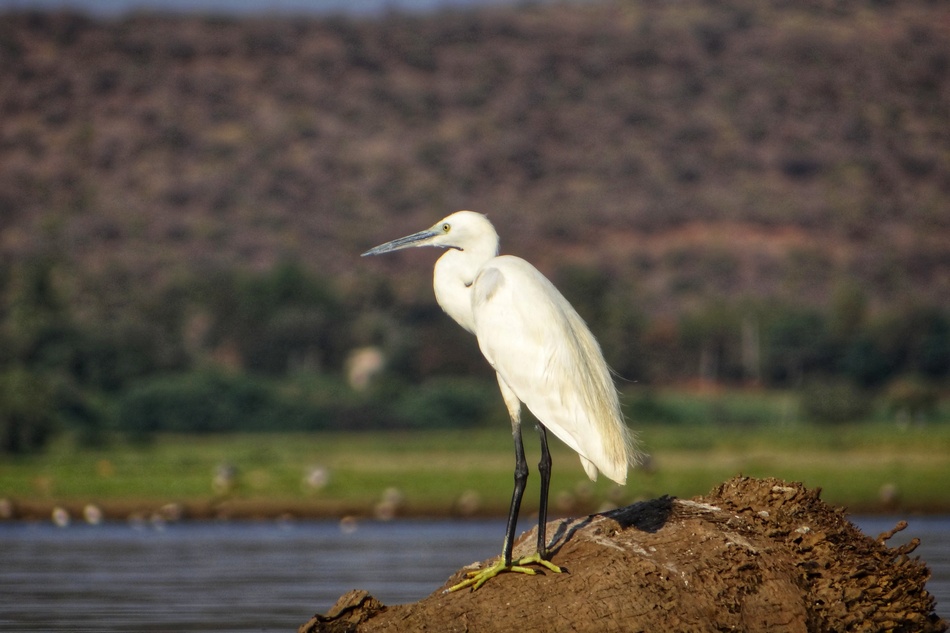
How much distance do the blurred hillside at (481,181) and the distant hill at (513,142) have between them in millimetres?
217

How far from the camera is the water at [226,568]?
1549cm

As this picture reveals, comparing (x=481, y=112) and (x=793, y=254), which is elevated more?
(x=481, y=112)

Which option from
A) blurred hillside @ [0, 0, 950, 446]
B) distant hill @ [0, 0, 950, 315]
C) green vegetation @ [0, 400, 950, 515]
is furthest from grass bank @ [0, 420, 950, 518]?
distant hill @ [0, 0, 950, 315]

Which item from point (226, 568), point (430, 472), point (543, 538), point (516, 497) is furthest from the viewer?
point (430, 472)

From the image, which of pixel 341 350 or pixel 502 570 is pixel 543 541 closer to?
pixel 502 570

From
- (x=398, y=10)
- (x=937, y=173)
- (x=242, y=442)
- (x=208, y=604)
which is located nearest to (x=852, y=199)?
(x=937, y=173)

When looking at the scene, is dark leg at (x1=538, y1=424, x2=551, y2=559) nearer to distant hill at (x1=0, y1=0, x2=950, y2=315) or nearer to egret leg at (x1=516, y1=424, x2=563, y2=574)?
egret leg at (x1=516, y1=424, x2=563, y2=574)

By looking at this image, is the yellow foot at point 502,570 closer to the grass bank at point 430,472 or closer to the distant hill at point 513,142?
the grass bank at point 430,472

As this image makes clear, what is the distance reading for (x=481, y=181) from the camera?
91.8 metres

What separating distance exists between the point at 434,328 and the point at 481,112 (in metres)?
38.2

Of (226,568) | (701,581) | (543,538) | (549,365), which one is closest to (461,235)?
(549,365)

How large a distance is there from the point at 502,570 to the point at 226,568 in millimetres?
11522

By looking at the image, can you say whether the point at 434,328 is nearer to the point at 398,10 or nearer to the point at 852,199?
the point at 852,199

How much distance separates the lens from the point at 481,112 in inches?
3986
